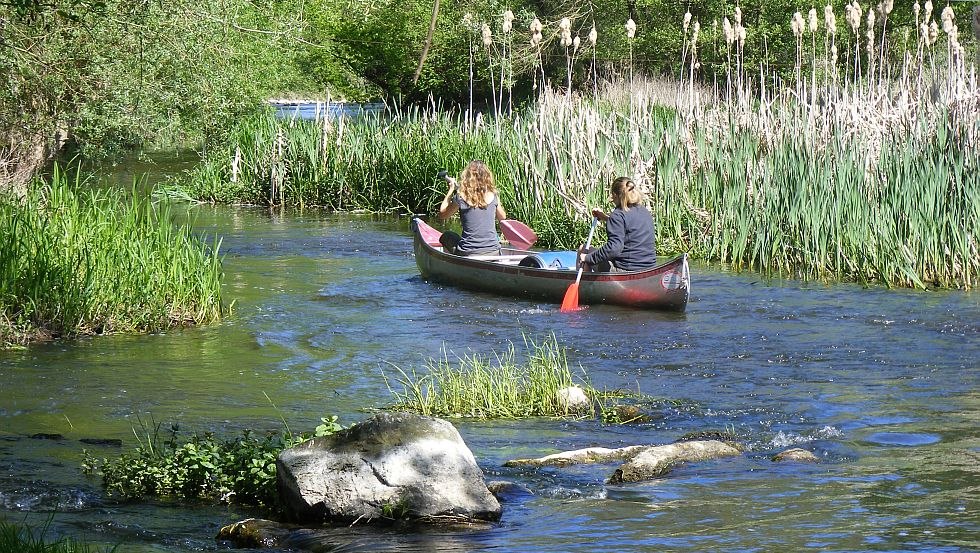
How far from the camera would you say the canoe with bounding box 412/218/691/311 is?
12.1 m

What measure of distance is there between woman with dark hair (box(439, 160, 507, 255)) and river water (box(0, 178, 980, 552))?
1.95ft

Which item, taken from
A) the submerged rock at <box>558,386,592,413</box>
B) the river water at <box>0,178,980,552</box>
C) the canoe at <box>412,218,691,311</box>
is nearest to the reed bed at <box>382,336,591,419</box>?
the submerged rock at <box>558,386,592,413</box>

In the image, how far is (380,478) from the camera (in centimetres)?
571

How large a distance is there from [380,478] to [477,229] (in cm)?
860

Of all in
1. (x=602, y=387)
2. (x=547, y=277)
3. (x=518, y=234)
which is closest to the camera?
(x=602, y=387)

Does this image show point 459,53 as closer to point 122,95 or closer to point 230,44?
point 230,44

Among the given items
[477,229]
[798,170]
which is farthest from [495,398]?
[798,170]

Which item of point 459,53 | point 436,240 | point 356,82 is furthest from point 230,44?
point 356,82

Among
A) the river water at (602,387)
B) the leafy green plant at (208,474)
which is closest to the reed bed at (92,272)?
the river water at (602,387)

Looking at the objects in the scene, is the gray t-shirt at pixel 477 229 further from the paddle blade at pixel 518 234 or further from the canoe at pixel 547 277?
the paddle blade at pixel 518 234

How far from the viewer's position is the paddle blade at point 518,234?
14852 millimetres

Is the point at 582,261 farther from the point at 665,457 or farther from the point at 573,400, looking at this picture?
the point at 665,457

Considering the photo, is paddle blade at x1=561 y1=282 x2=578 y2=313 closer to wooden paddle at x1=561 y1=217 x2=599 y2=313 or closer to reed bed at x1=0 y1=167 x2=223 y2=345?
wooden paddle at x1=561 y1=217 x2=599 y2=313

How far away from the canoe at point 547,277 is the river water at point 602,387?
18 cm
